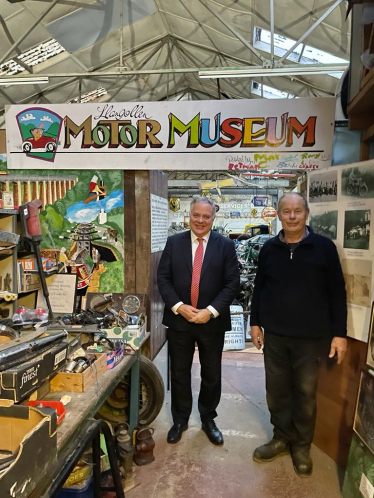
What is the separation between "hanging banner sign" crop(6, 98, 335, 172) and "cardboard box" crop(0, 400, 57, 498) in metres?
2.21

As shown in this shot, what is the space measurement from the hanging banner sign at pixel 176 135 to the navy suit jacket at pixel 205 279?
81cm

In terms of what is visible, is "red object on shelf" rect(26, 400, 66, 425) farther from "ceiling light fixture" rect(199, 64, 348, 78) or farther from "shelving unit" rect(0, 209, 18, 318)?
"ceiling light fixture" rect(199, 64, 348, 78)

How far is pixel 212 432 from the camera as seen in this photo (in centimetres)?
256

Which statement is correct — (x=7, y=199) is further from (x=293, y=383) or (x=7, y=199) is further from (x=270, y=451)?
(x=270, y=451)

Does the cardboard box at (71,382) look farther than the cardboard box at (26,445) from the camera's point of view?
Yes

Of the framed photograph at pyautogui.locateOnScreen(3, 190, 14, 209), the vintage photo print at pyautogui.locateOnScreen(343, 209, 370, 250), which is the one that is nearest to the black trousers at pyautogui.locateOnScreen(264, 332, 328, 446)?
the vintage photo print at pyautogui.locateOnScreen(343, 209, 370, 250)

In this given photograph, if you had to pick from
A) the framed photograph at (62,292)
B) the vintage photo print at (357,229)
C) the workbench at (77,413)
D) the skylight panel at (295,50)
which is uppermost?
the skylight panel at (295,50)

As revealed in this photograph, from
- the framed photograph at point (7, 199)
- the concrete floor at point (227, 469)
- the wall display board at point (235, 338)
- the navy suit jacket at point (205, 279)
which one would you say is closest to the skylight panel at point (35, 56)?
the framed photograph at point (7, 199)

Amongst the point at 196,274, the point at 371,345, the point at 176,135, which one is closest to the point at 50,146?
the point at 176,135

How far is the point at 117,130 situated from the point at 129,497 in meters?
2.70

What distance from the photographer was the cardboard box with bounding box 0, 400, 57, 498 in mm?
920

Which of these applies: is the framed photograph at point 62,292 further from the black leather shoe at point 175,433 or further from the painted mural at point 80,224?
the black leather shoe at point 175,433

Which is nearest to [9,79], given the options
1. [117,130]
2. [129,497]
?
[117,130]

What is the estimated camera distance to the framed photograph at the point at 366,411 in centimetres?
181
